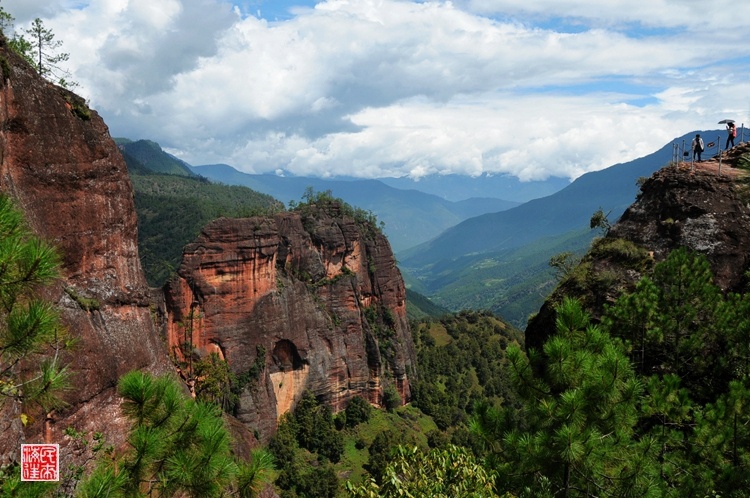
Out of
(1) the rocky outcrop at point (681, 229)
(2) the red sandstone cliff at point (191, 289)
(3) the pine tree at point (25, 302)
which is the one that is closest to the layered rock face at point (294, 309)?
(2) the red sandstone cliff at point (191, 289)

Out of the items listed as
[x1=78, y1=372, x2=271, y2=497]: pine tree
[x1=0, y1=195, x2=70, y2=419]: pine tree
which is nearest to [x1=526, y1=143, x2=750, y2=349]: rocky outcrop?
[x1=78, y1=372, x2=271, y2=497]: pine tree

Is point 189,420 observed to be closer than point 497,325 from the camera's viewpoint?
Yes

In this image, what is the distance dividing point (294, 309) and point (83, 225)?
34.6 m

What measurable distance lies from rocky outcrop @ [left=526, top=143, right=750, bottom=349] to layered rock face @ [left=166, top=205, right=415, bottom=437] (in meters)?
34.8

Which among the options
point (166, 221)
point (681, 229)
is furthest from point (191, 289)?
point (166, 221)

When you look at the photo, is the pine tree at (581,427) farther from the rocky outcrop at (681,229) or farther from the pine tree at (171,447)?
the pine tree at (171,447)

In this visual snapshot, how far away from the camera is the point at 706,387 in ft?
40.4

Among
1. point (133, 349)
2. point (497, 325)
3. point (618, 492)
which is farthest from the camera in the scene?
point (497, 325)

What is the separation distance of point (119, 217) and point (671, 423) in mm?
20411

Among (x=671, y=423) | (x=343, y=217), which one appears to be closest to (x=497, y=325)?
(x=343, y=217)

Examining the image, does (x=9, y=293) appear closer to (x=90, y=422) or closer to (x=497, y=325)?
(x=90, y=422)

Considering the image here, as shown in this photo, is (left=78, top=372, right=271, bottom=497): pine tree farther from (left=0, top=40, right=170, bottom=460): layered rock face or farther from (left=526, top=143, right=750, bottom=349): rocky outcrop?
(left=526, top=143, right=750, bottom=349): rocky outcrop

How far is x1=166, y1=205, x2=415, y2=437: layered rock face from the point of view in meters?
46.8

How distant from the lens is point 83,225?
2061cm
